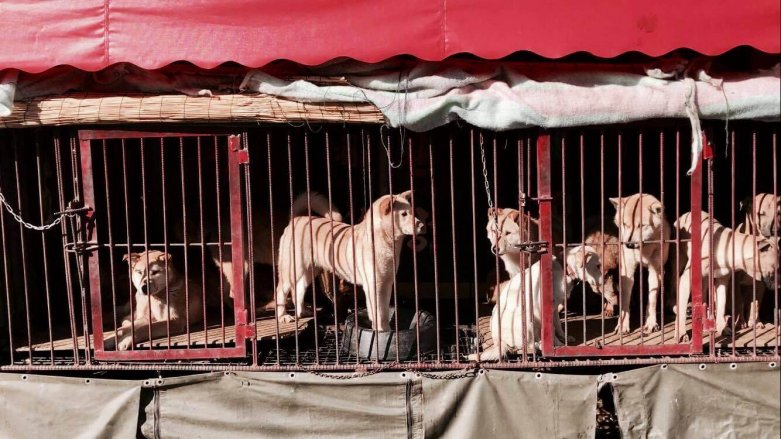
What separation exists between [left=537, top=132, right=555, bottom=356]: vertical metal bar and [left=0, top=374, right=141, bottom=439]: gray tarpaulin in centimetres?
304

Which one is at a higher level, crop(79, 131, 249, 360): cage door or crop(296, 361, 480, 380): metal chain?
crop(79, 131, 249, 360): cage door

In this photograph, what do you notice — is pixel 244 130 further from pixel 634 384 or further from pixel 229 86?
pixel 634 384

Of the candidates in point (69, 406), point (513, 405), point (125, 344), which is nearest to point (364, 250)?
point (513, 405)

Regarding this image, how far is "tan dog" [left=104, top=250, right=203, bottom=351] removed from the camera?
21.3 ft

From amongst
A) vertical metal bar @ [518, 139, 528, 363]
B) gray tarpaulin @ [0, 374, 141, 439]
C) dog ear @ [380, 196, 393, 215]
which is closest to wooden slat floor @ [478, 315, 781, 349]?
vertical metal bar @ [518, 139, 528, 363]

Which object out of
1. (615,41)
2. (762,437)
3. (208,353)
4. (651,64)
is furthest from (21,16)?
(762,437)

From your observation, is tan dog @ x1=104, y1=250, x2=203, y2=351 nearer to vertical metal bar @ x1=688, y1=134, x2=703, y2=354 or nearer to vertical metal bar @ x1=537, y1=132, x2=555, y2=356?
vertical metal bar @ x1=537, y1=132, x2=555, y2=356

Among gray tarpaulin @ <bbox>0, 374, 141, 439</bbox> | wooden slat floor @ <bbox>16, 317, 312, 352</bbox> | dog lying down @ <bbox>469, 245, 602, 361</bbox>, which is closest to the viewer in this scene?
gray tarpaulin @ <bbox>0, 374, 141, 439</bbox>

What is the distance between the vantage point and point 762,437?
558 centimetres

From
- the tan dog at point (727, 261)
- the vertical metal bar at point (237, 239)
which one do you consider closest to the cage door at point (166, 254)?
the vertical metal bar at point (237, 239)

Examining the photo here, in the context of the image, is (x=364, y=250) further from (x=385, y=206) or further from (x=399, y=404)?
(x=399, y=404)

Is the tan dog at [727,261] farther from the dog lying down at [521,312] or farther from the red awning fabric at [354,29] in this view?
the red awning fabric at [354,29]

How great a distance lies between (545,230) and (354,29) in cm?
196

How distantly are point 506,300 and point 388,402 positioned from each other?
51.1 inches
